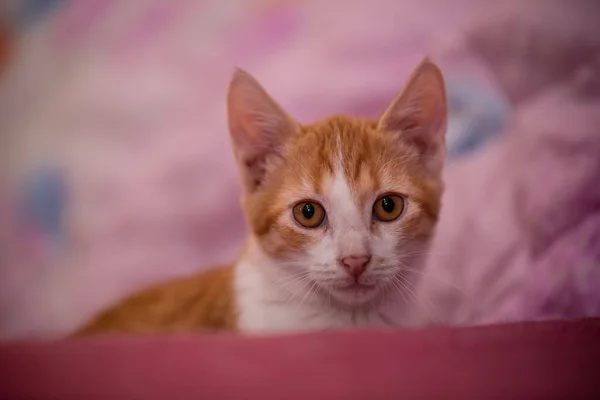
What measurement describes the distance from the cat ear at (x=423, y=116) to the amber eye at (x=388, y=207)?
12 cm

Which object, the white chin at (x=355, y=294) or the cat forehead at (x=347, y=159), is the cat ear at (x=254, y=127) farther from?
the white chin at (x=355, y=294)

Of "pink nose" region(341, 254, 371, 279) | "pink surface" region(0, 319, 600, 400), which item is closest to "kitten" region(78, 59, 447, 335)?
"pink nose" region(341, 254, 371, 279)

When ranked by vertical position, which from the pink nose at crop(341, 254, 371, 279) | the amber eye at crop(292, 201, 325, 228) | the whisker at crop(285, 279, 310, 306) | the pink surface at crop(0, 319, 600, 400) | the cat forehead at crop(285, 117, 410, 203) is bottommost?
the pink surface at crop(0, 319, 600, 400)

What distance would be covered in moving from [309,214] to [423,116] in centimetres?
28

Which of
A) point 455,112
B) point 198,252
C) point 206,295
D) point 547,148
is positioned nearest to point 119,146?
point 198,252

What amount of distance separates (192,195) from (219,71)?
0.31 metres

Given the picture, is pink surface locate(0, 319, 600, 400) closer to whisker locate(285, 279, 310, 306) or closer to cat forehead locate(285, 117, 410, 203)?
whisker locate(285, 279, 310, 306)

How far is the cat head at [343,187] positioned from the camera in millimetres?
877

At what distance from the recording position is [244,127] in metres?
1.00

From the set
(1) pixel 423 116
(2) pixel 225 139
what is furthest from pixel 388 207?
(2) pixel 225 139

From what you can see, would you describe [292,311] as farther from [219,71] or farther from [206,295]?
[219,71]

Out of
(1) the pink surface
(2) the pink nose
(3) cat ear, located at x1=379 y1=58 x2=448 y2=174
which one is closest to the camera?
(1) the pink surface

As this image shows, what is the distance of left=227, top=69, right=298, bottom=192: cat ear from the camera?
0.95m

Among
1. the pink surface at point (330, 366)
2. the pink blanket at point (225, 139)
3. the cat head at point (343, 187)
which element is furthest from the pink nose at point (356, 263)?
the pink blanket at point (225, 139)
